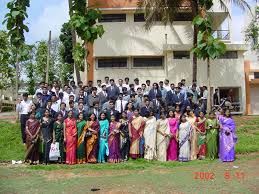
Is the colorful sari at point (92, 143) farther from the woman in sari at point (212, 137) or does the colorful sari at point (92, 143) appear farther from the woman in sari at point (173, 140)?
the woman in sari at point (212, 137)

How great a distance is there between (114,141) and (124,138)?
0.33m

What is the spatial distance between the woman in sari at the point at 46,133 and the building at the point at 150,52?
11592mm

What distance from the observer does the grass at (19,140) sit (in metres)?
14.5

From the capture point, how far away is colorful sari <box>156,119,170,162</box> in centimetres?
1356

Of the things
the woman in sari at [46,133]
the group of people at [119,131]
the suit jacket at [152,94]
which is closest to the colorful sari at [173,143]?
the group of people at [119,131]

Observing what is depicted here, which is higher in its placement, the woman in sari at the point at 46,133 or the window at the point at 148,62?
the window at the point at 148,62

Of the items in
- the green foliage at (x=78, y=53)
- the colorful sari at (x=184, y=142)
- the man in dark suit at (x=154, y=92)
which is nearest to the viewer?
the colorful sari at (x=184, y=142)

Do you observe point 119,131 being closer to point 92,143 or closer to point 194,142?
point 92,143

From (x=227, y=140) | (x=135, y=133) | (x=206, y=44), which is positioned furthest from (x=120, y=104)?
(x=206, y=44)

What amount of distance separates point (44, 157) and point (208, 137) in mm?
4953

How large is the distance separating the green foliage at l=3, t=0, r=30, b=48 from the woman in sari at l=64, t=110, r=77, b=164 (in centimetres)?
633

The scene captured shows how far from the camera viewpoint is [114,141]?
1342 centimetres

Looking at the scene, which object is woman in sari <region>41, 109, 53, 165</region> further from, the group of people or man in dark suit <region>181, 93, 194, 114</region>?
man in dark suit <region>181, 93, 194, 114</region>
